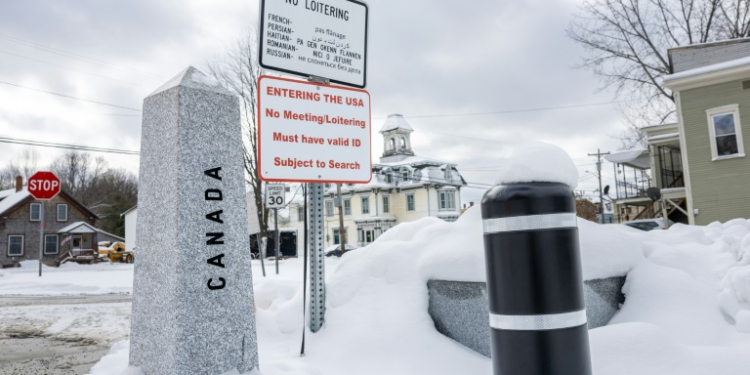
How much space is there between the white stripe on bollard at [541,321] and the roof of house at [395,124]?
52.5 m

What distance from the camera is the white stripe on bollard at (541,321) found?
1.83 meters

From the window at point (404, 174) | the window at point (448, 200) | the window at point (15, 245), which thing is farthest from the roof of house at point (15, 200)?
the window at point (448, 200)

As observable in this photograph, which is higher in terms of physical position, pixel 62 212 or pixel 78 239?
pixel 62 212

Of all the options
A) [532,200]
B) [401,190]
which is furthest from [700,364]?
[401,190]

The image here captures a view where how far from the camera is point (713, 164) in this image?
690 inches

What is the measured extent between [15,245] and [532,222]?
47.4 m

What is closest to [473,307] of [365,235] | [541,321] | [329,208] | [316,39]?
[541,321]

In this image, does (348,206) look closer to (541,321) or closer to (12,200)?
(12,200)

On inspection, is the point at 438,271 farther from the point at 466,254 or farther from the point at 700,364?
the point at 700,364

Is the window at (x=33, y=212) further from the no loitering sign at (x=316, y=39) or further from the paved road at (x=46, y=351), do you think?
the no loitering sign at (x=316, y=39)

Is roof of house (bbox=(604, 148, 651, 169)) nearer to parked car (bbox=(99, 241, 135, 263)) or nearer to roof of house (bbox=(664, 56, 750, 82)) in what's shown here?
roof of house (bbox=(664, 56, 750, 82))

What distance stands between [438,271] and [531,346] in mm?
2489

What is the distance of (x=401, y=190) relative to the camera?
50.2m

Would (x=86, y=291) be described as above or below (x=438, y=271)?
below
